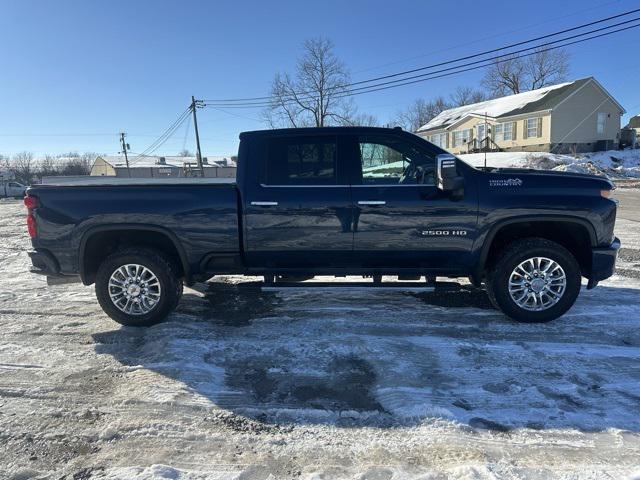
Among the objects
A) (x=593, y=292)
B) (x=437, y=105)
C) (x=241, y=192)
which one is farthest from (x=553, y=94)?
(x=241, y=192)

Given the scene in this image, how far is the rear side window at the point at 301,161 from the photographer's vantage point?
14.8ft

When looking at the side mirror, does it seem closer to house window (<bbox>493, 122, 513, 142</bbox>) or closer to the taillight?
the taillight

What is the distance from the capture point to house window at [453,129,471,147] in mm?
42125

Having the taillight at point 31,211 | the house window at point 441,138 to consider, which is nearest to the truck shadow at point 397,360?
the taillight at point 31,211

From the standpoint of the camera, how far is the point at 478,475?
2.46m

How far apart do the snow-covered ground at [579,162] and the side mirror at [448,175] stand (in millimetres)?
24750

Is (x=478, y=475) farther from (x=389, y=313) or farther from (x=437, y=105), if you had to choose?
(x=437, y=105)

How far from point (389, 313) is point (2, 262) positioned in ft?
23.9

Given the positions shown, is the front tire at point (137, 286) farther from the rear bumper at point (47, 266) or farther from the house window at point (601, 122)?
the house window at point (601, 122)

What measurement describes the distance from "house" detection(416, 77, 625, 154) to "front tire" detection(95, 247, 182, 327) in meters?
33.7

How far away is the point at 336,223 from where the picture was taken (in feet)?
14.6

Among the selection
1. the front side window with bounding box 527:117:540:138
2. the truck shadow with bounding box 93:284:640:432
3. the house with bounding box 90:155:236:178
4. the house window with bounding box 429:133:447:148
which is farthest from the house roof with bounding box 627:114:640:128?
the truck shadow with bounding box 93:284:640:432

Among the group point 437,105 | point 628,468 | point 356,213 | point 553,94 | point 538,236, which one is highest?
point 437,105

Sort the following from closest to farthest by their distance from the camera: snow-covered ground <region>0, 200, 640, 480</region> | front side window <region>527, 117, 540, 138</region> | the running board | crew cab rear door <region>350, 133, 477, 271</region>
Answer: snow-covered ground <region>0, 200, 640, 480</region>
crew cab rear door <region>350, 133, 477, 271</region>
the running board
front side window <region>527, 117, 540, 138</region>
